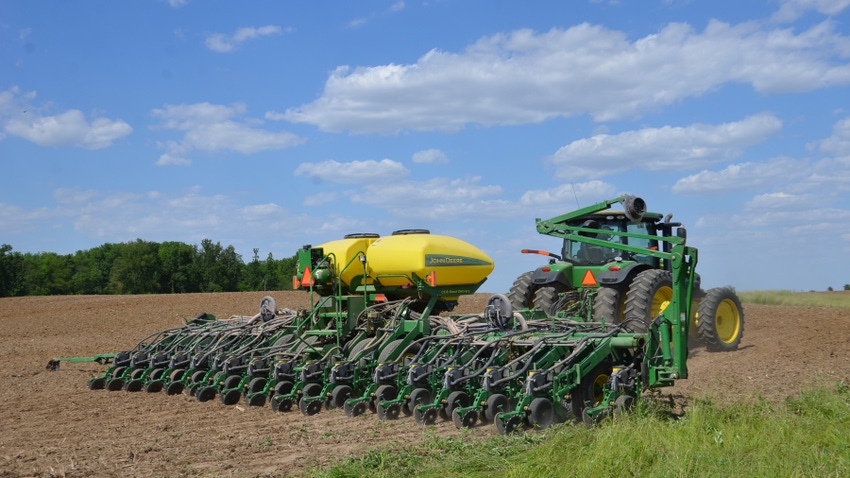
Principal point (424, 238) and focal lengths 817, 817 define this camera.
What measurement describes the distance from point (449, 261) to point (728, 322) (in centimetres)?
492

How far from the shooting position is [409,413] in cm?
861

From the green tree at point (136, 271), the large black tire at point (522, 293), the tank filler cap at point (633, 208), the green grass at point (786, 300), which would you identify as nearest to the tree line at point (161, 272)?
the green tree at point (136, 271)

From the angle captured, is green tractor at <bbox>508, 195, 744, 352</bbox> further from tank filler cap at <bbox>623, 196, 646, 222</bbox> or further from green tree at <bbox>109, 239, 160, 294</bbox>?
green tree at <bbox>109, 239, 160, 294</bbox>

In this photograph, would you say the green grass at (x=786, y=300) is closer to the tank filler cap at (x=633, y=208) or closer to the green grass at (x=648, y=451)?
the tank filler cap at (x=633, y=208)

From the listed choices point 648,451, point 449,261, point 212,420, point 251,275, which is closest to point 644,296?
point 449,261

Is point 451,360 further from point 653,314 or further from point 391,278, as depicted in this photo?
point 653,314

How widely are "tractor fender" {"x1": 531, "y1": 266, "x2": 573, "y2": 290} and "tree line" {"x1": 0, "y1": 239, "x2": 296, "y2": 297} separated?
32.1 m

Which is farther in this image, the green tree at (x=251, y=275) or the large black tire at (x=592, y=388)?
the green tree at (x=251, y=275)

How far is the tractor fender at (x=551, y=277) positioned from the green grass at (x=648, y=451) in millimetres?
4876

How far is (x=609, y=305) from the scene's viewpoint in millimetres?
11352

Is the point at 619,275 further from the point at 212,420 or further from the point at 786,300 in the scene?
the point at 786,300

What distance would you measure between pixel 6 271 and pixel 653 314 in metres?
39.1

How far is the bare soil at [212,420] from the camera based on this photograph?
661 cm

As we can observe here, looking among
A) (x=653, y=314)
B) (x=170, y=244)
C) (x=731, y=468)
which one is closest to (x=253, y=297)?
(x=653, y=314)
